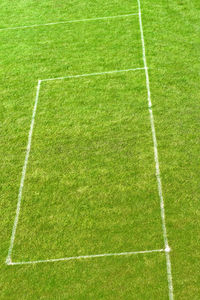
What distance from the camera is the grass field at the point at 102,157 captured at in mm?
7492

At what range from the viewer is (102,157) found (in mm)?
9727

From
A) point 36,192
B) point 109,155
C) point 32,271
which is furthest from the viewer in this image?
point 109,155

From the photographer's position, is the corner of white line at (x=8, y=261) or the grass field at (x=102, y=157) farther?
the corner of white line at (x=8, y=261)

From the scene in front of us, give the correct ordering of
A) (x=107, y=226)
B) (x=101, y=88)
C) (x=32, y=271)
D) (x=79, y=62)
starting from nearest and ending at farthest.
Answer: (x=32, y=271)
(x=107, y=226)
(x=101, y=88)
(x=79, y=62)

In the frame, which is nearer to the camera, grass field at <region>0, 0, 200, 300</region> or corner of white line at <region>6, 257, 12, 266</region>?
grass field at <region>0, 0, 200, 300</region>

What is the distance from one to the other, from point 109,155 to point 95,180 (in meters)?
0.83

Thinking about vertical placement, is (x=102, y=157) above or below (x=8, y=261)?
above

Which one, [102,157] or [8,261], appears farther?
[102,157]

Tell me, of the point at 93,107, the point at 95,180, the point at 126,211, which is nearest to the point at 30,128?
the point at 93,107

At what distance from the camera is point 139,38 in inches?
546

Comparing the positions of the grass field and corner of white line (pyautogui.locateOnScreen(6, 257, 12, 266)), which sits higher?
the grass field

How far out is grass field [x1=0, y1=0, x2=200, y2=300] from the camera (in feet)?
24.6

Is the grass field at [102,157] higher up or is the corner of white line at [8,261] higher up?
the grass field at [102,157]

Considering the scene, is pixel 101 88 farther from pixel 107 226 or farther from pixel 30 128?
pixel 107 226
